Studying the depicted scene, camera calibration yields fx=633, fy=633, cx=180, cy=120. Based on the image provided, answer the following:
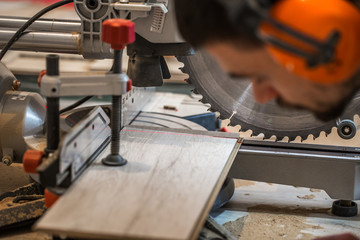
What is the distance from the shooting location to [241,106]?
2.45m

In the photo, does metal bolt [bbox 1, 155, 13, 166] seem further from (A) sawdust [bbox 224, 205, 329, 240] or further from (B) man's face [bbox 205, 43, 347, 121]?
(B) man's face [bbox 205, 43, 347, 121]

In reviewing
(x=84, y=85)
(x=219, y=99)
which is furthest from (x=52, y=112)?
(x=219, y=99)

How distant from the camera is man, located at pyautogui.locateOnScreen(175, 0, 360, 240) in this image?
3.52 ft

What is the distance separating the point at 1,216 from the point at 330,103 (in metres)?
1.05

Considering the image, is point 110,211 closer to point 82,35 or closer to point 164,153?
point 164,153

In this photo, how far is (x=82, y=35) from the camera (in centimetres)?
212

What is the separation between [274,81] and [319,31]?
0.13 m

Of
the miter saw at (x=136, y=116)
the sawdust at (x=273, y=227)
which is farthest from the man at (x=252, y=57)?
the sawdust at (x=273, y=227)

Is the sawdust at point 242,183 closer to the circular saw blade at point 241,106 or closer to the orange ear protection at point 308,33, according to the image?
the circular saw blade at point 241,106

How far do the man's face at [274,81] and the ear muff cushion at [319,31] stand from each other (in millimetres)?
26

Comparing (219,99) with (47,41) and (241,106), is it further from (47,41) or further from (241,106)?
(47,41)

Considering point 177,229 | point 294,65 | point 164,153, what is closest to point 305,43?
point 294,65

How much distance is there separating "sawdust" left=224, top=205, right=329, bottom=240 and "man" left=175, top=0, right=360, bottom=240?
891mm

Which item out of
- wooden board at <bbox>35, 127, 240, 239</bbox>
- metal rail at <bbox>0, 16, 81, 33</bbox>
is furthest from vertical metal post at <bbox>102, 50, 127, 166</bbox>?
metal rail at <bbox>0, 16, 81, 33</bbox>
